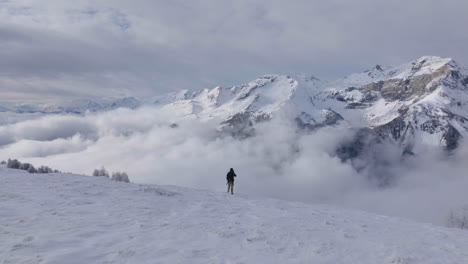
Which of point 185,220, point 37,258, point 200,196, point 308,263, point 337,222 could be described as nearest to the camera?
point 37,258

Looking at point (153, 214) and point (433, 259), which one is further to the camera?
point (153, 214)

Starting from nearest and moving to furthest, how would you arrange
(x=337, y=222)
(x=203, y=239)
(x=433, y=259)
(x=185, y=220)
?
(x=433, y=259)
(x=203, y=239)
(x=185, y=220)
(x=337, y=222)

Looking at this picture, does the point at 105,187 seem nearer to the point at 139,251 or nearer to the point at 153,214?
the point at 153,214

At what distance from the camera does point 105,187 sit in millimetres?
26500

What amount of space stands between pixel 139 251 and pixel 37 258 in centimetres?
338

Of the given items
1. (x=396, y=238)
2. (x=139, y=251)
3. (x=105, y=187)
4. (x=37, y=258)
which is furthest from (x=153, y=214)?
(x=396, y=238)

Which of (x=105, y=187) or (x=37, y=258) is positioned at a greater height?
(x=105, y=187)

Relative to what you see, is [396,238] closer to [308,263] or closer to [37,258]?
[308,263]

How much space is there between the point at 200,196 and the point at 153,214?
9345 millimetres

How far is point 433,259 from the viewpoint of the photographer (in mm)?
13281

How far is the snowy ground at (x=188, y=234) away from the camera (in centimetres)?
1216

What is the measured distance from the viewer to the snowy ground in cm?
1216

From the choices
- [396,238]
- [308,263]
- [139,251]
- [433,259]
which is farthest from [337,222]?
[139,251]

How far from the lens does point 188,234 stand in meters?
15.0
